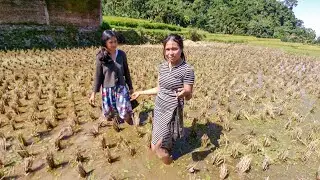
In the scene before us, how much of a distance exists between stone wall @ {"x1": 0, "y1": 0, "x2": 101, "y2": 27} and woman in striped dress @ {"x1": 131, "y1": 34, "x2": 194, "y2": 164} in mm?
15189

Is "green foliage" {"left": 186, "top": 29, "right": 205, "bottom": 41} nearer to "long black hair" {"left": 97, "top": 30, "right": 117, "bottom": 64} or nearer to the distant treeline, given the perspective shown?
the distant treeline

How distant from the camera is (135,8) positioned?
5056cm

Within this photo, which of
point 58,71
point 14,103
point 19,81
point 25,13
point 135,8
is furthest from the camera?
point 135,8

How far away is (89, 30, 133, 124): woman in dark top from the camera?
413 centimetres

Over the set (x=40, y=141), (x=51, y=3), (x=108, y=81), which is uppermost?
(x=51, y=3)

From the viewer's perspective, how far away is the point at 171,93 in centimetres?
342

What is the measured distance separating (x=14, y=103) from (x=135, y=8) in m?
47.4

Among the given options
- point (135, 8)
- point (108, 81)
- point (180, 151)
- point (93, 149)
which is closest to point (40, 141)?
point (93, 149)

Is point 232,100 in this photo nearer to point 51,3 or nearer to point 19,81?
point 19,81

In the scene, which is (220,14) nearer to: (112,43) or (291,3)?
(291,3)

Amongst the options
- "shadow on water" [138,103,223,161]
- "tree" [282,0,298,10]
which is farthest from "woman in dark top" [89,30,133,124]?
"tree" [282,0,298,10]

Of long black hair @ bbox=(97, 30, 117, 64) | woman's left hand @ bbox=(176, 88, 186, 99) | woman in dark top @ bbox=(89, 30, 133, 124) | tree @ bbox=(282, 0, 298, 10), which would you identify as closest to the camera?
woman's left hand @ bbox=(176, 88, 186, 99)

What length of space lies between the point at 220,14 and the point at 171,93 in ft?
201

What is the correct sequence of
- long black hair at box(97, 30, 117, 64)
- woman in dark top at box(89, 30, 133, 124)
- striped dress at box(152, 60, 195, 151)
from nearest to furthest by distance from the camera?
1. striped dress at box(152, 60, 195, 151)
2. long black hair at box(97, 30, 117, 64)
3. woman in dark top at box(89, 30, 133, 124)
